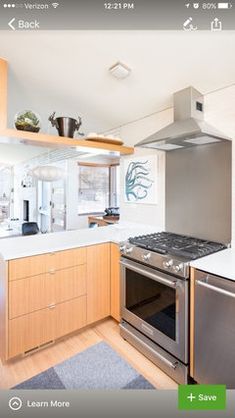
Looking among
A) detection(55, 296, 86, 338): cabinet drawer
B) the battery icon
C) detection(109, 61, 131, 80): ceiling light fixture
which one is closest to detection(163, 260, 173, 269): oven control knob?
detection(55, 296, 86, 338): cabinet drawer

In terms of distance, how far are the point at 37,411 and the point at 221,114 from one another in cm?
217

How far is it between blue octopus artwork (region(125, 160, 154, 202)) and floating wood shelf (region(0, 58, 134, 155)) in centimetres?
34

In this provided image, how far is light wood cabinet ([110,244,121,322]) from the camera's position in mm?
1969

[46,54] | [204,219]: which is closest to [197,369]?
[204,219]

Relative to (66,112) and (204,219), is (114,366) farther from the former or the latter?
(66,112)

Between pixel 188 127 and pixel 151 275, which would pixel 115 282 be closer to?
pixel 151 275

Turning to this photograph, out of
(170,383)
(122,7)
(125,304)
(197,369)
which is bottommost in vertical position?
Result: (170,383)

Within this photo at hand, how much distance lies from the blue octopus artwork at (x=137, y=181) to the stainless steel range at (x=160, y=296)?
0.74 metres

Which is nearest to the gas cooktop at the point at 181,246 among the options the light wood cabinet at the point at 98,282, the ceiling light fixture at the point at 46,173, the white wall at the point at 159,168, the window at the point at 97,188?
the light wood cabinet at the point at 98,282

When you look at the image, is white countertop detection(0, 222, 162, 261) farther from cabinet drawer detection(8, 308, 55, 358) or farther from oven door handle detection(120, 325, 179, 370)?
oven door handle detection(120, 325, 179, 370)

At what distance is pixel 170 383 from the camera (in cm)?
143

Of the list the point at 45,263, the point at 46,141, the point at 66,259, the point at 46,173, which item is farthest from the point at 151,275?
the point at 46,173

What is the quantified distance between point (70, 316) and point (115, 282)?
1.57 ft

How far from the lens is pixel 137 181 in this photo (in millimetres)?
2570
